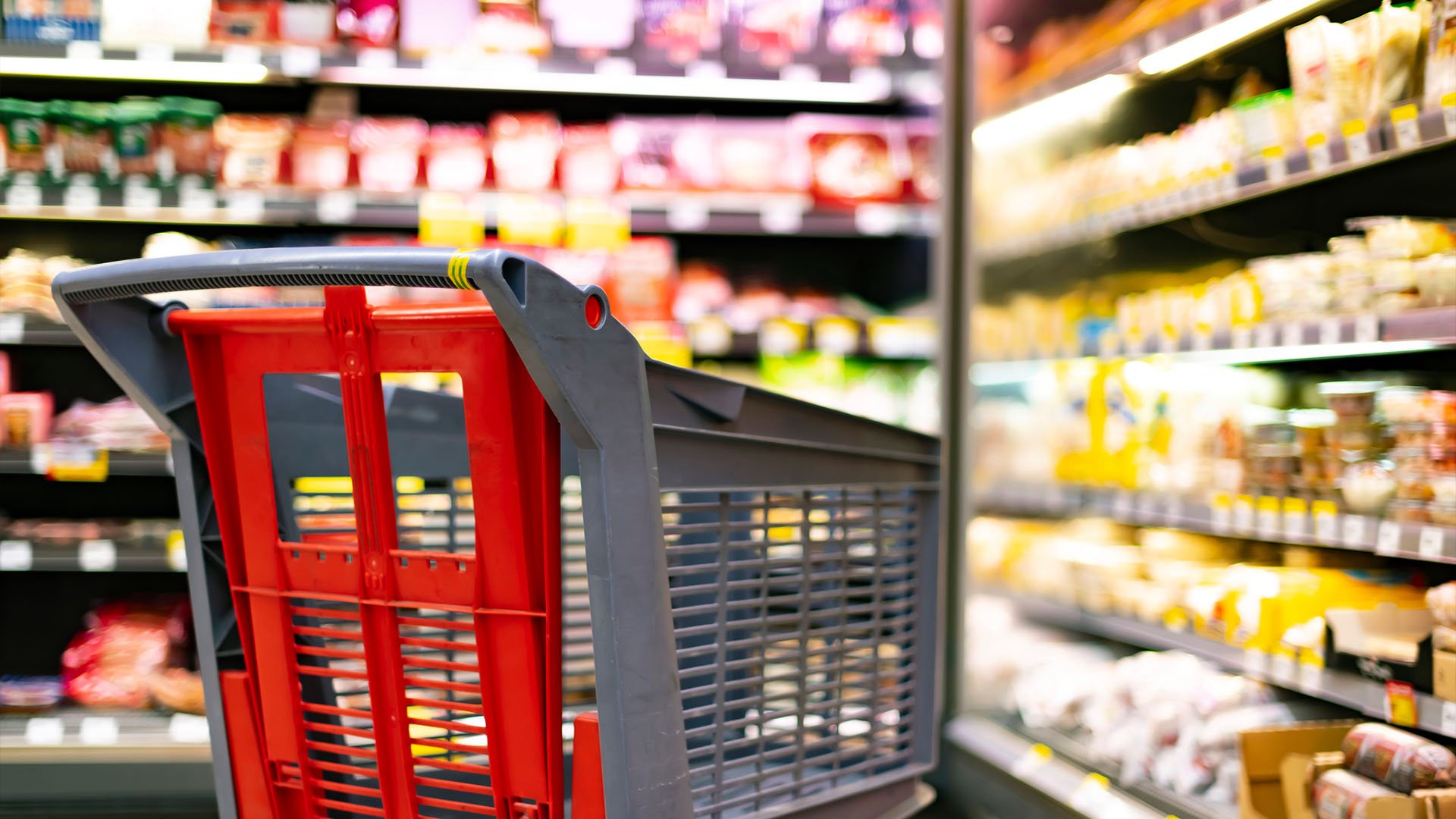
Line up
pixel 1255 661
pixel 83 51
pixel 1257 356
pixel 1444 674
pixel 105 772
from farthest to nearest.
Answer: pixel 83 51 < pixel 105 772 < pixel 1257 356 < pixel 1255 661 < pixel 1444 674

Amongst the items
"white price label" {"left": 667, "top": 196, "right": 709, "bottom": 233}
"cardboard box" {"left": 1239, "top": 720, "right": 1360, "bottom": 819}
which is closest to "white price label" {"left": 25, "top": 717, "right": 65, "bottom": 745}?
"white price label" {"left": 667, "top": 196, "right": 709, "bottom": 233}

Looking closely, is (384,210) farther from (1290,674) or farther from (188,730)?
(1290,674)

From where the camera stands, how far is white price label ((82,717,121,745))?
2797mm

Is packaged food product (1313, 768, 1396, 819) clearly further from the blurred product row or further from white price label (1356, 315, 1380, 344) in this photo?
the blurred product row

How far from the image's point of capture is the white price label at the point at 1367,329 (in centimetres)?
178

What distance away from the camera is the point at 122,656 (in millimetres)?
3014

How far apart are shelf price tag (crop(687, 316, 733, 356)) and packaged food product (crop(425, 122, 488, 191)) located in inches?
29.1

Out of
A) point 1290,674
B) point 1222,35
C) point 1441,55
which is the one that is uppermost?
point 1222,35

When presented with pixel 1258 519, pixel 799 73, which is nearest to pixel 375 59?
pixel 799 73

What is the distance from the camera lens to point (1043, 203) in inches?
116

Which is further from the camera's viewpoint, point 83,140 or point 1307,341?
point 83,140

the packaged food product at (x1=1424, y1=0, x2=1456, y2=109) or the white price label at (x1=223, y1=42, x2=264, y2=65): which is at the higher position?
the white price label at (x1=223, y1=42, x2=264, y2=65)

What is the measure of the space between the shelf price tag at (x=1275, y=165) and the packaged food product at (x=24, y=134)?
299cm

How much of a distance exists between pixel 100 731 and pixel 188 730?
218 mm
